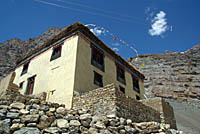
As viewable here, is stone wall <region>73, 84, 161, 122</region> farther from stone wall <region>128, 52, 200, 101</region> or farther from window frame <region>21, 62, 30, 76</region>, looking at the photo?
stone wall <region>128, 52, 200, 101</region>

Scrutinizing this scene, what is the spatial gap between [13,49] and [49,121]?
132ft

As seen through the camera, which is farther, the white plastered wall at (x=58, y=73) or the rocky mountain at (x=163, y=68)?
the rocky mountain at (x=163, y=68)

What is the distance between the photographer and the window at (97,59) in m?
13.7

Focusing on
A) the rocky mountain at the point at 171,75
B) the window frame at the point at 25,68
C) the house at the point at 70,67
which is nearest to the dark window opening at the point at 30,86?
the house at the point at 70,67

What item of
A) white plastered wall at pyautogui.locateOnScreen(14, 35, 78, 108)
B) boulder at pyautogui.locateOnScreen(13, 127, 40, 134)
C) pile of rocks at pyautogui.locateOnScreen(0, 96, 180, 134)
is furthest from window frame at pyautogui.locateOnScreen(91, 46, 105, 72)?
boulder at pyautogui.locateOnScreen(13, 127, 40, 134)

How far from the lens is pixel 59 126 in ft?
18.3

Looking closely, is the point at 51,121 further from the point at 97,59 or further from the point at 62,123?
the point at 97,59

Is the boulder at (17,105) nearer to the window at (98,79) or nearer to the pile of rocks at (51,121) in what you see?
the pile of rocks at (51,121)

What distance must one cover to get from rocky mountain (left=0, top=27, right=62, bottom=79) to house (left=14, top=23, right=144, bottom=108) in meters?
17.1

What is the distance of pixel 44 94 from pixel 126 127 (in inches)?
296

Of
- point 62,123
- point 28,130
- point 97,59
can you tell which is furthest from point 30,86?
point 28,130

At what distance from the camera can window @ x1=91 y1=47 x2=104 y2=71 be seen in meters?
13.7

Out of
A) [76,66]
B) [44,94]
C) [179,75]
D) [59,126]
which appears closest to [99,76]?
[76,66]

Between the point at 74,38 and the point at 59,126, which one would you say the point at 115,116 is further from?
the point at 74,38
